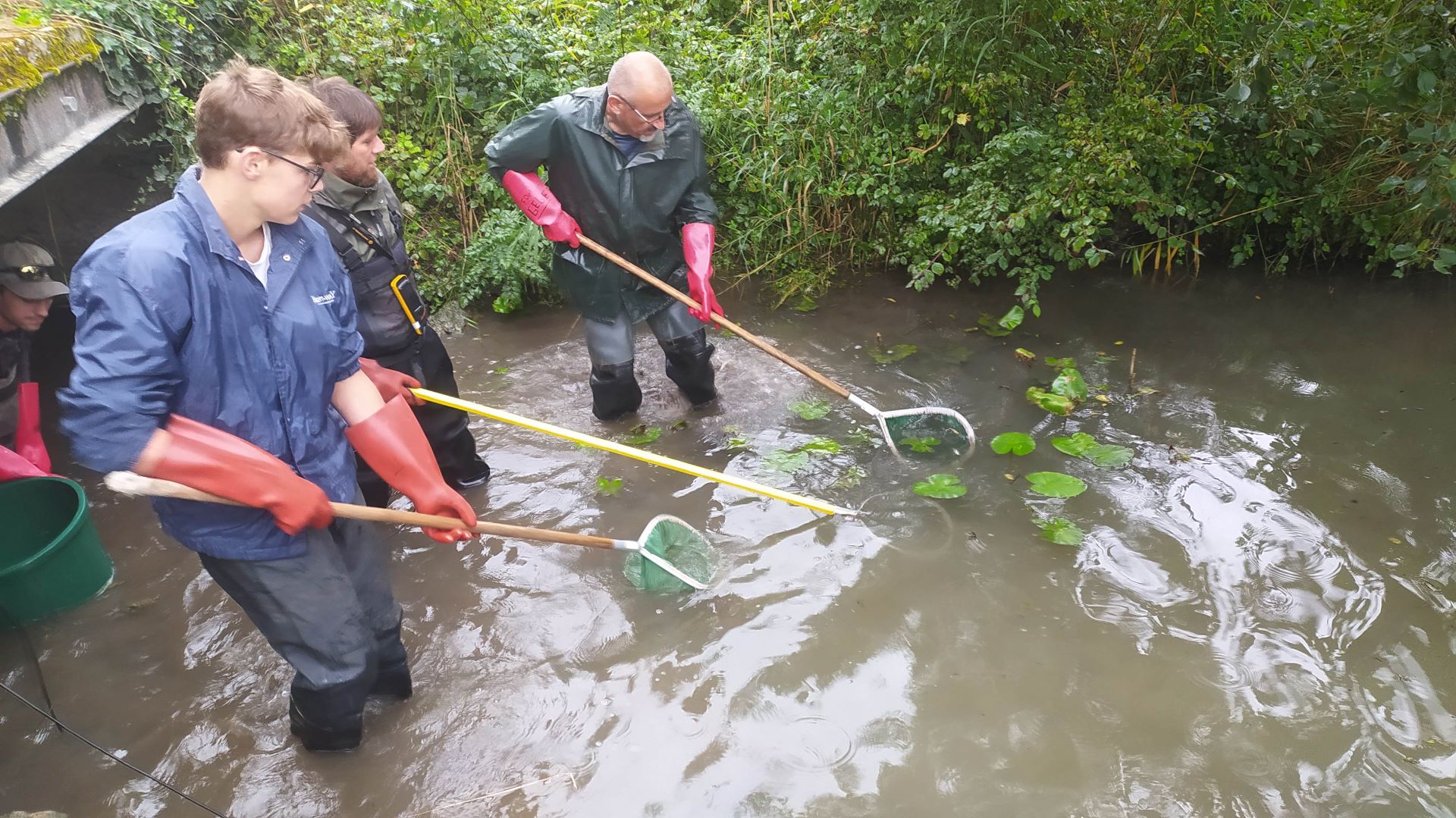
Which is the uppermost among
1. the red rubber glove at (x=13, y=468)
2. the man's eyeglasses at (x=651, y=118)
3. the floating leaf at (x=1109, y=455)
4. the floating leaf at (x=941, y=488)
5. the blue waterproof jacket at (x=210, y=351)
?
the man's eyeglasses at (x=651, y=118)

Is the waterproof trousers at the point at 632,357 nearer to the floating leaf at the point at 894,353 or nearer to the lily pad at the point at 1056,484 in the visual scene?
the floating leaf at the point at 894,353

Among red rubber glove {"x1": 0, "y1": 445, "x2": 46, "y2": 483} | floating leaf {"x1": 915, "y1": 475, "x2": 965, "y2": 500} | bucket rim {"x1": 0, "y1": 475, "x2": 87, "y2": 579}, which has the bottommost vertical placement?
floating leaf {"x1": 915, "y1": 475, "x2": 965, "y2": 500}

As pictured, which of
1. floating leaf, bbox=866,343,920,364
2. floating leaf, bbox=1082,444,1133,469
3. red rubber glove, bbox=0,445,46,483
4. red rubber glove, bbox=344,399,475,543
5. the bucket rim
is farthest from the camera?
floating leaf, bbox=866,343,920,364

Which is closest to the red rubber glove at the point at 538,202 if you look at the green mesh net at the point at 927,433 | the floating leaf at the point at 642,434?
the floating leaf at the point at 642,434

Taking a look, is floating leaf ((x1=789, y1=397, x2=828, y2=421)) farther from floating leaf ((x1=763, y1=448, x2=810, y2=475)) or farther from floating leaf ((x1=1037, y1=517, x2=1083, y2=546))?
floating leaf ((x1=1037, y1=517, x2=1083, y2=546))

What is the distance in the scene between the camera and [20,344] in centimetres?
371

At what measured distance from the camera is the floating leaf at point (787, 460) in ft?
13.1

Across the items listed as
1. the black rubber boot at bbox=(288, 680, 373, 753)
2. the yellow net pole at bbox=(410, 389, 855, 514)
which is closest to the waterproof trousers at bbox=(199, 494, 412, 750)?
the black rubber boot at bbox=(288, 680, 373, 753)

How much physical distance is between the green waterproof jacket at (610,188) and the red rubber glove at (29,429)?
217 centimetres

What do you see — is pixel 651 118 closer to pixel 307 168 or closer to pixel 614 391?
pixel 614 391

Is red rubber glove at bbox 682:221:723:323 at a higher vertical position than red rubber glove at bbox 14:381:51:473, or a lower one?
higher

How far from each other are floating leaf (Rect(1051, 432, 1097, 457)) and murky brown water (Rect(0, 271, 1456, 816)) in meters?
0.05

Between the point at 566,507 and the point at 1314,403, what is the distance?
11.8 ft

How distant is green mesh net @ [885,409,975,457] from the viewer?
3.96m
